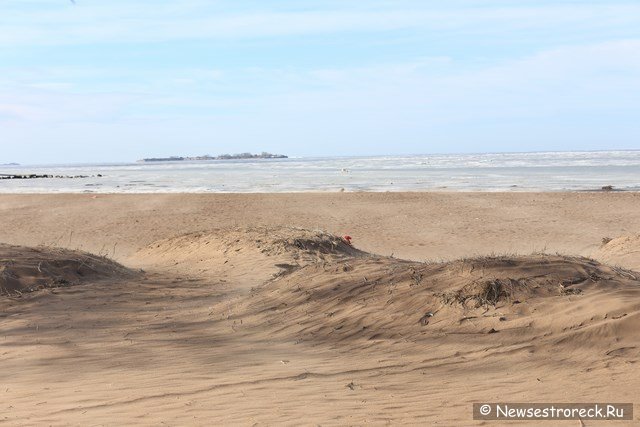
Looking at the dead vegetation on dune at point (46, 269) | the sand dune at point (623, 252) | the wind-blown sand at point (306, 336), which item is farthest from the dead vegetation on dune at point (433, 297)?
the sand dune at point (623, 252)

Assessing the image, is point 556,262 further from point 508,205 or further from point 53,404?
point 508,205

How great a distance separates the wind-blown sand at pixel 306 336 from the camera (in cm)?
528

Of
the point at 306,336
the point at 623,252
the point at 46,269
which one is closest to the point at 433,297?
the point at 306,336

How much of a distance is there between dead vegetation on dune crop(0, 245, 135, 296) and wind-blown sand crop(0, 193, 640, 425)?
31 millimetres

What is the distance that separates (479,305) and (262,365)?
214 centimetres

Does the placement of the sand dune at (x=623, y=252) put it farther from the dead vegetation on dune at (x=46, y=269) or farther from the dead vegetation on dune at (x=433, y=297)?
the dead vegetation on dune at (x=46, y=269)

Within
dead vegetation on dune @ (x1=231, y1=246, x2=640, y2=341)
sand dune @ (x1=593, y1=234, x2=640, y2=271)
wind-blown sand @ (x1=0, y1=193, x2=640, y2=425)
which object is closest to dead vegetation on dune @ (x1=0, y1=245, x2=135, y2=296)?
wind-blown sand @ (x1=0, y1=193, x2=640, y2=425)

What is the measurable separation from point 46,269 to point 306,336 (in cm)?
460

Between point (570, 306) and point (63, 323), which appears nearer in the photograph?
point (570, 306)

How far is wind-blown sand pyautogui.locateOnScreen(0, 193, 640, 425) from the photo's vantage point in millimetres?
5277

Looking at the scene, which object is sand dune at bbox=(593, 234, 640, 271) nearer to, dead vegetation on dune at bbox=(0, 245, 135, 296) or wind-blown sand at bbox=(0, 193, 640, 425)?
wind-blown sand at bbox=(0, 193, 640, 425)

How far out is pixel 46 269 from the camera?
10359mm

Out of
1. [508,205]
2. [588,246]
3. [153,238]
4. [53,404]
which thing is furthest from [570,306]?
[508,205]

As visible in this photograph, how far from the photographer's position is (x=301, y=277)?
9.53 metres
